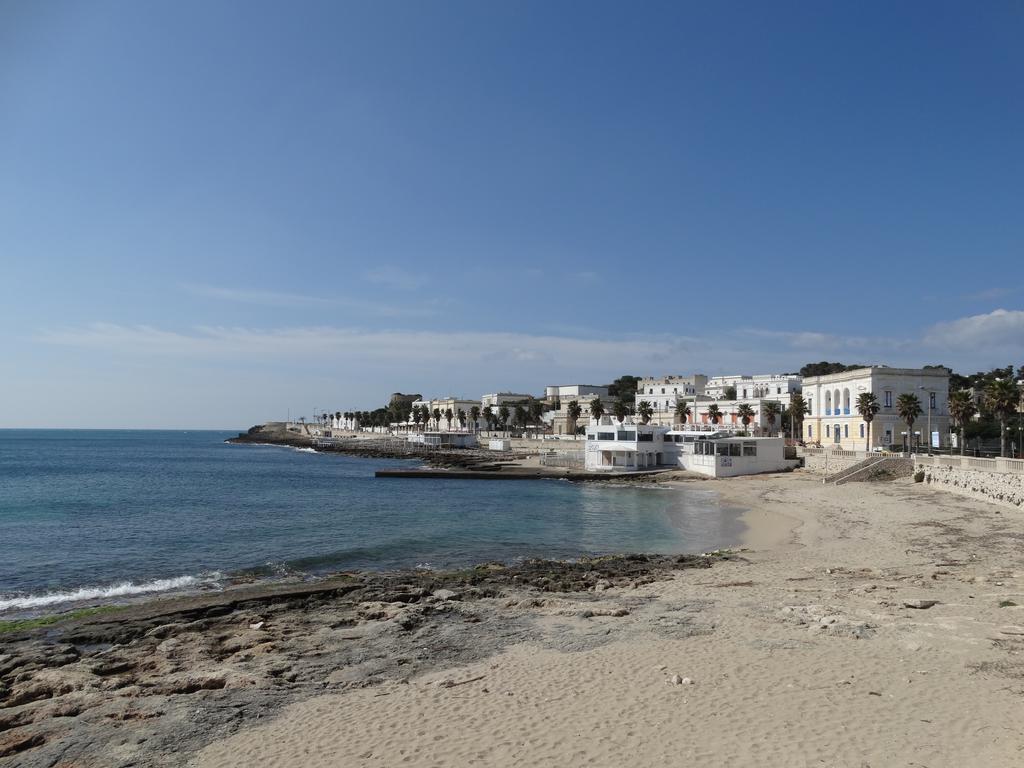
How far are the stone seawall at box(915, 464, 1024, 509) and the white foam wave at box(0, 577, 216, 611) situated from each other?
109 feet

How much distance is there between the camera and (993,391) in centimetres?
4225

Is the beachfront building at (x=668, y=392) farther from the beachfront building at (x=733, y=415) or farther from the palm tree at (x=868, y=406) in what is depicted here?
the palm tree at (x=868, y=406)

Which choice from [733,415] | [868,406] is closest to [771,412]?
[733,415]

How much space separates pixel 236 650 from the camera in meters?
13.2

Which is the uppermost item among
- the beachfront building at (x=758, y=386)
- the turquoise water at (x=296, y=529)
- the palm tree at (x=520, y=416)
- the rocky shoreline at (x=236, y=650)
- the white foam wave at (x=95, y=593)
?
the beachfront building at (x=758, y=386)

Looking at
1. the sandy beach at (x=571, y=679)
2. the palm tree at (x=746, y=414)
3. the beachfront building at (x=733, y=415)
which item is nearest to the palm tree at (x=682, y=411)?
the beachfront building at (x=733, y=415)

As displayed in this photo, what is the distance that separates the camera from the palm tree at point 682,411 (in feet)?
302

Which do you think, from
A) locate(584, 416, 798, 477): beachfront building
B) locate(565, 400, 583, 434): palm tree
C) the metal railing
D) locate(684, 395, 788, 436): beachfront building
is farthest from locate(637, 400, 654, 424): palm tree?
the metal railing

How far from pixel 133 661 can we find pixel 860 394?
55721 millimetres

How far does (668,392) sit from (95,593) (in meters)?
95.9

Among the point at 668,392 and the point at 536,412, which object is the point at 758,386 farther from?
the point at 536,412

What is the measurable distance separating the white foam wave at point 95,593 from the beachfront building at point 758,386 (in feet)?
260

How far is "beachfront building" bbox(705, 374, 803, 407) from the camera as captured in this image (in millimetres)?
89500

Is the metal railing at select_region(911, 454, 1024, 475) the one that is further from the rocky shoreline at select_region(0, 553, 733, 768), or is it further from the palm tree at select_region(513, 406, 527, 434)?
the palm tree at select_region(513, 406, 527, 434)
